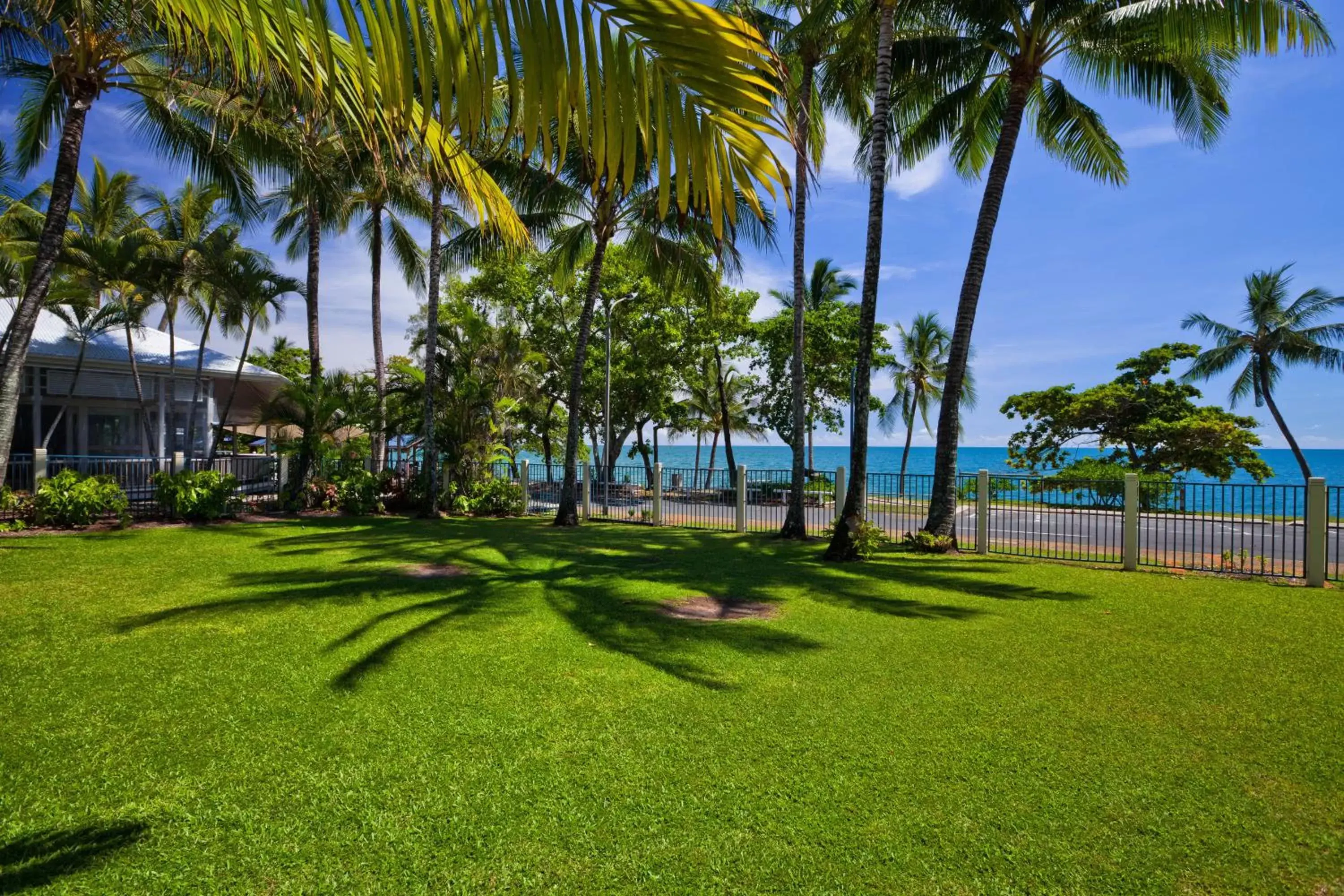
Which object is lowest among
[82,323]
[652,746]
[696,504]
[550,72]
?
[652,746]

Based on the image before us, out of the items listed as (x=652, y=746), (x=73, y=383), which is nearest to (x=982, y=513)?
(x=652, y=746)

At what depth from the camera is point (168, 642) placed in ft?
18.3

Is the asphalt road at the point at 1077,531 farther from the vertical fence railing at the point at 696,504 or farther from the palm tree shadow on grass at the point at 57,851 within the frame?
the palm tree shadow on grass at the point at 57,851

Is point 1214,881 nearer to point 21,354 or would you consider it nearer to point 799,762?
point 799,762

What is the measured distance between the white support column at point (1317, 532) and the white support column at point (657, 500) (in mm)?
12139

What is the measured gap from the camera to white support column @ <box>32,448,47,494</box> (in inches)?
518

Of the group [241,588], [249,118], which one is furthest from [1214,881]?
[241,588]

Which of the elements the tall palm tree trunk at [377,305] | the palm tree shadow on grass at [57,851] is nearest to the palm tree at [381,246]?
the tall palm tree trunk at [377,305]

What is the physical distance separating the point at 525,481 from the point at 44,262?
11.7 m

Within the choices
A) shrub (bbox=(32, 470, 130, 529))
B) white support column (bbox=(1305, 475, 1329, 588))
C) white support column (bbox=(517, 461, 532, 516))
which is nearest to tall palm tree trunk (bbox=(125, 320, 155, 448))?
shrub (bbox=(32, 470, 130, 529))

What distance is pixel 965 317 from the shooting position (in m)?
12.0

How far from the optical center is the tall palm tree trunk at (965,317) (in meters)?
11.7

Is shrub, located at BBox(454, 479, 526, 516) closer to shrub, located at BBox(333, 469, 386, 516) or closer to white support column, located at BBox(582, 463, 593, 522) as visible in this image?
white support column, located at BBox(582, 463, 593, 522)

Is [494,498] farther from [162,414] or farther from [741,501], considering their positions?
[162,414]
